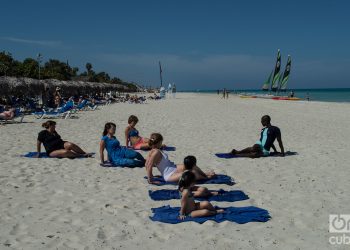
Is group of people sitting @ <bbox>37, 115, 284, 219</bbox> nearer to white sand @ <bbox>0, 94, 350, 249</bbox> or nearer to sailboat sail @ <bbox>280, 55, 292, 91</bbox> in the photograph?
white sand @ <bbox>0, 94, 350, 249</bbox>

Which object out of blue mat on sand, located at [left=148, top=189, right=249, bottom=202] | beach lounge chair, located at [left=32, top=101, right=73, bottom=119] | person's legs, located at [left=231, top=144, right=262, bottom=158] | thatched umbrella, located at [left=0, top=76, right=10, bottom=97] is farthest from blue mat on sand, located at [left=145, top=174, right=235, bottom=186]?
thatched umbrella, located at [left=0, top=76, right=10, bottom=97]

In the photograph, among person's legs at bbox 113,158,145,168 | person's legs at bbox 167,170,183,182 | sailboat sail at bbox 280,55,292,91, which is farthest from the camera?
sailboat sail at bbox 280,55,292,91

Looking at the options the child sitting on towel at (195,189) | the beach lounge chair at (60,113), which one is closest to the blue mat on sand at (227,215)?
the child sitting on towel at (195,189)

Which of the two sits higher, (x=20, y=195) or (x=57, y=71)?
(x=57, y=71)

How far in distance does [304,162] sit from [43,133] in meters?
5.10

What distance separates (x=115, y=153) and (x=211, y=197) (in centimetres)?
243

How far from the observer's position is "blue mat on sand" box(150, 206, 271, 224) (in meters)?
3.94

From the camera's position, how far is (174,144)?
9.06 metres

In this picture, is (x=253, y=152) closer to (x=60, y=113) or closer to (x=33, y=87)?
(x=60, y=113)

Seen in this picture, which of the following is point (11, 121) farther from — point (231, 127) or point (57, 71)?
point (57, 71)

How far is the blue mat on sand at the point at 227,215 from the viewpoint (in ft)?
12.9

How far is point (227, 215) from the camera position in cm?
406

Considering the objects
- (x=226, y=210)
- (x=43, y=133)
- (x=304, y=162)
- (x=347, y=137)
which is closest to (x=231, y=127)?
(x=347, y=137)

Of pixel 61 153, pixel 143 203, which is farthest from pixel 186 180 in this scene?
pixel 61 153
